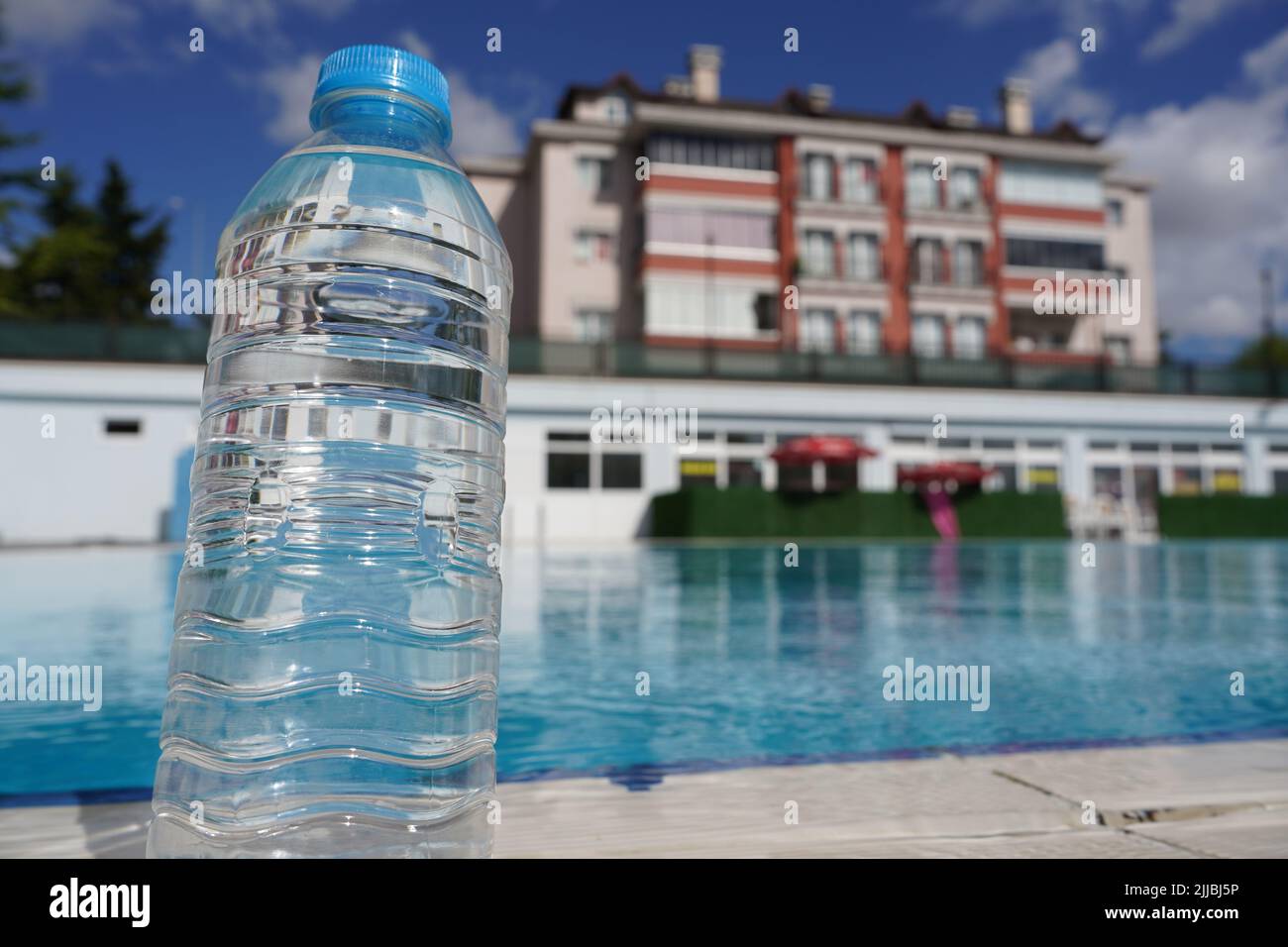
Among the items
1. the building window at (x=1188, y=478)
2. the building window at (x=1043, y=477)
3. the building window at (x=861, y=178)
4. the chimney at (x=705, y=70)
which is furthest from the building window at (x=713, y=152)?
the building window at (x=1188, y=478)

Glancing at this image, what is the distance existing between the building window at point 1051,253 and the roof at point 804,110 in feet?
12.9

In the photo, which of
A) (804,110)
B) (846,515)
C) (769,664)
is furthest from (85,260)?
(769,664)

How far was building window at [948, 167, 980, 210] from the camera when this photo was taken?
32.7m

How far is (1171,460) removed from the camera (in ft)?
87.7

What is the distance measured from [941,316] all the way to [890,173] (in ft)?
17.9

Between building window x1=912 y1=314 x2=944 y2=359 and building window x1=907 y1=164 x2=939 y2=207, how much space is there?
4.18 meters

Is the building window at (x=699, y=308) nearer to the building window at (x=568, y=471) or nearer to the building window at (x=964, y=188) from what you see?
the building window at (x=568, y=471)

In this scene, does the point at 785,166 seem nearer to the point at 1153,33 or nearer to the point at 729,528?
the point at 729,528

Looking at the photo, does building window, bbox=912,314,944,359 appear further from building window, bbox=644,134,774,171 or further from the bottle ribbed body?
the bottle ribbed body

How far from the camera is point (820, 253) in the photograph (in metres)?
31.4

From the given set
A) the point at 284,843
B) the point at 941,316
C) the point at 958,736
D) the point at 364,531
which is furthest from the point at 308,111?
the point at 941,316

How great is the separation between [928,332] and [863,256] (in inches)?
141

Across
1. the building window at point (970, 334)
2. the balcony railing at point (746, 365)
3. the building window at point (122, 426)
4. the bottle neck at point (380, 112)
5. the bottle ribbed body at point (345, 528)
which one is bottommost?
the bottle ribbed body at point (345, 528)

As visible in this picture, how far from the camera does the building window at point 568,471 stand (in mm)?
23453
